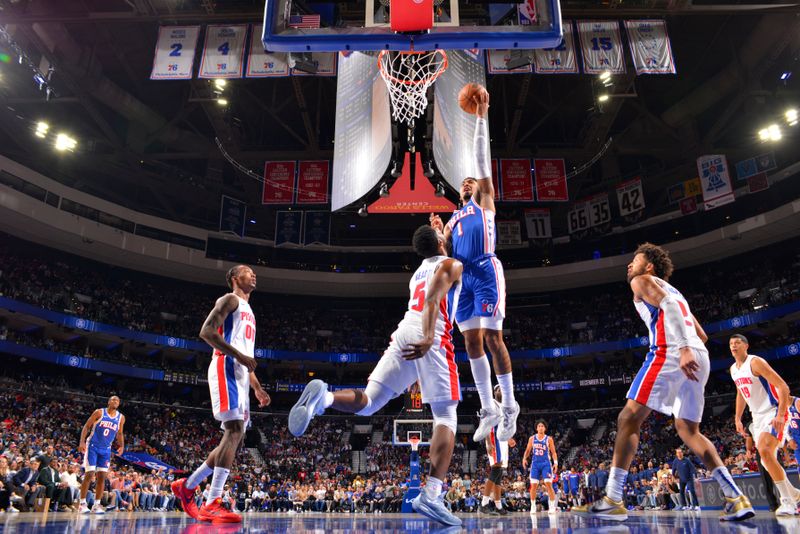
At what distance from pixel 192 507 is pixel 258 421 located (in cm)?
2944

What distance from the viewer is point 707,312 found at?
31281 millimetres

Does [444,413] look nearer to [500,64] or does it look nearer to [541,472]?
[541,472]

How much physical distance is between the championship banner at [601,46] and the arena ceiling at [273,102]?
0.33m

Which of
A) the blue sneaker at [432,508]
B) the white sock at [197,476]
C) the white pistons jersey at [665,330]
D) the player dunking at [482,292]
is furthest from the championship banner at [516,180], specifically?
the blue sneaker at [432,508]

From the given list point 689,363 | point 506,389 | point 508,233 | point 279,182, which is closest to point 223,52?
point 279,182

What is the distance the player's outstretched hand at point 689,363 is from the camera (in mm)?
4547

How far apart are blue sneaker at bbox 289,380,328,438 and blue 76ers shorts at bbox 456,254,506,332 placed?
2199 mm

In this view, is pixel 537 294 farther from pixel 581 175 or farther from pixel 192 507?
pixel 192 507

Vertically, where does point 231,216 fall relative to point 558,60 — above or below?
above

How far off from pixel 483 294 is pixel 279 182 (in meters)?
16.8

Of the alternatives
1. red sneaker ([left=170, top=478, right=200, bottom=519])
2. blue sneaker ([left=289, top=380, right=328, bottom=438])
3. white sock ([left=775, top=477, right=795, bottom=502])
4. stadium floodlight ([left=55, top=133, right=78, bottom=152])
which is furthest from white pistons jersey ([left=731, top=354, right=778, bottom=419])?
stadium floodlight ([left=55, top=133, right=78, bottom=152])

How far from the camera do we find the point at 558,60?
595 inches

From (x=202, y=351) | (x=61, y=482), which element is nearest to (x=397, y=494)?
(x=61, y=482)

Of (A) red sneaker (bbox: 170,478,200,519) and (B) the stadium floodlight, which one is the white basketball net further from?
(B) the stadium floodlight
